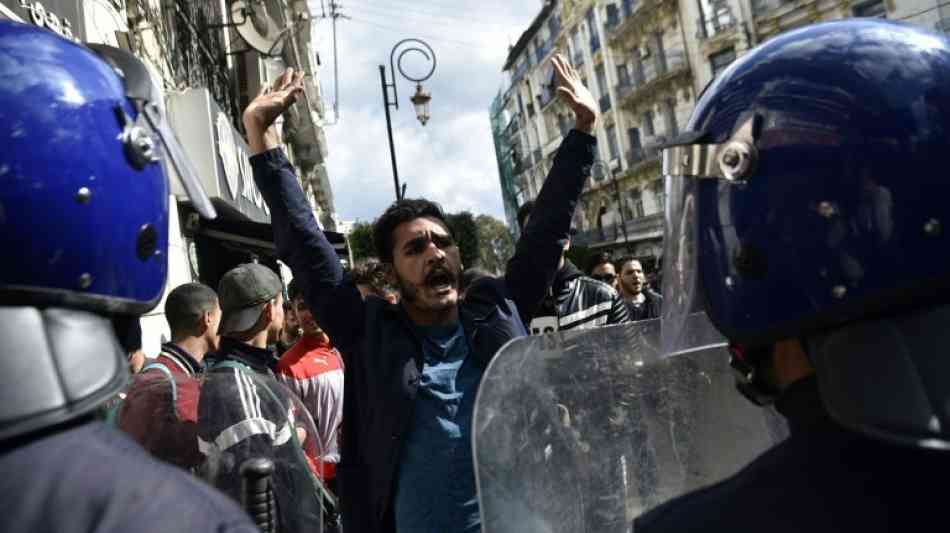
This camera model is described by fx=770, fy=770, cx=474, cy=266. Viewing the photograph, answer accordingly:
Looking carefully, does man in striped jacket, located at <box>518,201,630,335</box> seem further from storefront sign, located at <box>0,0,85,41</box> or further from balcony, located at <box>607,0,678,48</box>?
balcony, located at <box>607,0,678,48</box>

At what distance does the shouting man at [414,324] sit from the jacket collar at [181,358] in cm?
82

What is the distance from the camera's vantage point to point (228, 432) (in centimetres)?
169

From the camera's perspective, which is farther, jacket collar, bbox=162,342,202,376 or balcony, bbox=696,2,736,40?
balcony, bbox=696,2,736,40

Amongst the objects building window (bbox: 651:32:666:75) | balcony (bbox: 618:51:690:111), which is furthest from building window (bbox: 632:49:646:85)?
building window (bbox: 651:32:666:75)

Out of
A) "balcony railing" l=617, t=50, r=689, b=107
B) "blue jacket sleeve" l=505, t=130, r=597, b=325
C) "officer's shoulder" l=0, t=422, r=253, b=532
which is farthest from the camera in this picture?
"balcony railing" l=617, t=50, r=689, b=107

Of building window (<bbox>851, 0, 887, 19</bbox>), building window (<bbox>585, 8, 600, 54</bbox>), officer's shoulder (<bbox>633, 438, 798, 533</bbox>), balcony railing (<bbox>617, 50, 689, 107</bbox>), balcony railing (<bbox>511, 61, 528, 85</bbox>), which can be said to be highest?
balcony railing (<bbox>511, 61, 528, 85</bbox>)

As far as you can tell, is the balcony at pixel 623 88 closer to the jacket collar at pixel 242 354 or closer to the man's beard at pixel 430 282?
the jacket collar at pixel 242 354

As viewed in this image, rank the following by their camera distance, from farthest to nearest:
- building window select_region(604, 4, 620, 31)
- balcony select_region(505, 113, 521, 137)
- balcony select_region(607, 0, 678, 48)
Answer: balcony select_region(505, 113, 521, 137), building window select_region(604, 4, 620, 31), balcony select_region(607, 0, 678, 48)

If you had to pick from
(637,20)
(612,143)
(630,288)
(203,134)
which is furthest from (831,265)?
(612,143)

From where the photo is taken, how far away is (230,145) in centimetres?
849

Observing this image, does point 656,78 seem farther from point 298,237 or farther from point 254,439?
point 254,439

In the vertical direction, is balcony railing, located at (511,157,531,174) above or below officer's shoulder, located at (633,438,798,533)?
above

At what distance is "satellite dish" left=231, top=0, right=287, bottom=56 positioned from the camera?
1002cm

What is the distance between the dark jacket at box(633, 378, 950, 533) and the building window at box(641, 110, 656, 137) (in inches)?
1505
